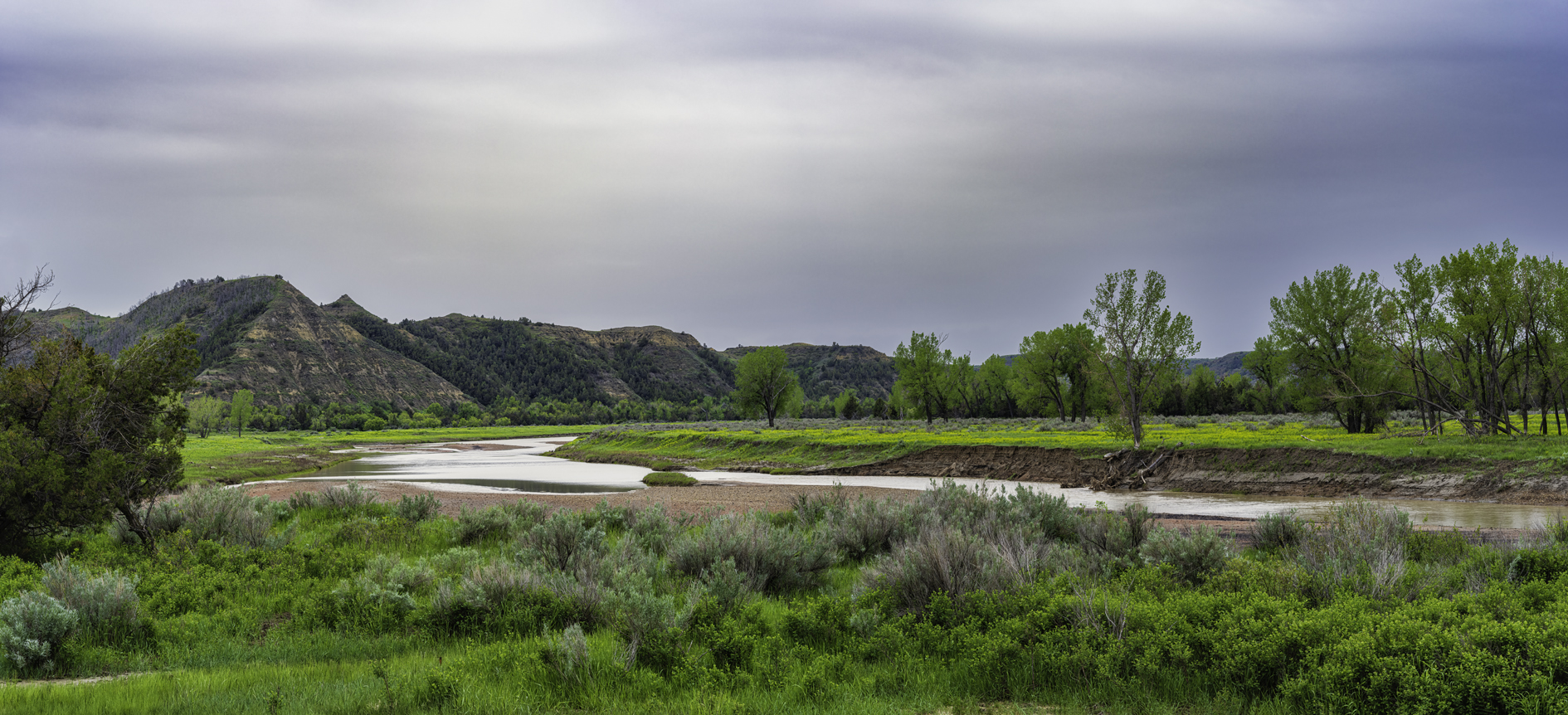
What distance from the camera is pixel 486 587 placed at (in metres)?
8.22

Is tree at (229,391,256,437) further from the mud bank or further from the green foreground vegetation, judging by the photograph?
the green foreground vegetation

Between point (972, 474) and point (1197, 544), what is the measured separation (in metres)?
30.4

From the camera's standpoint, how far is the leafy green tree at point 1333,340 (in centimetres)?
4347

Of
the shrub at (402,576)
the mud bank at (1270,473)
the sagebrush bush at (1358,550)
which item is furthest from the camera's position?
the mud bank at (1270,473)

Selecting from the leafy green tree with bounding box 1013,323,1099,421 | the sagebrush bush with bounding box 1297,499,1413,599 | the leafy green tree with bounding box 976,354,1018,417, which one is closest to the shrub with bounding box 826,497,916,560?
the sagebrush bush with bounding box 1297,499,1413,599

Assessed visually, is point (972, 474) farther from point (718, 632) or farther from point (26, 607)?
point (26, 607)

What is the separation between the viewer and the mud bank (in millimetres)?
22984

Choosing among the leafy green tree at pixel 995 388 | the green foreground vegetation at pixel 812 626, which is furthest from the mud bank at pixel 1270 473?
the leafy green tree at pixel 995 388

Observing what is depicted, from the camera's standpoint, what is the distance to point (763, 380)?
94.4 m

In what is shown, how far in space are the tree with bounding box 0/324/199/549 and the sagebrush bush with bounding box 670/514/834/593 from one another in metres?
8.44

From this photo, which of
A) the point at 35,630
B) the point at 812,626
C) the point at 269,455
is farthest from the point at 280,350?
the point at 812,626

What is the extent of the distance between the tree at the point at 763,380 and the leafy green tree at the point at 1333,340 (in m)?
55.9

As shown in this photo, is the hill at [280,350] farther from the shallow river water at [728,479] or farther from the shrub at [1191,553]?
the shrub at [1191,553]

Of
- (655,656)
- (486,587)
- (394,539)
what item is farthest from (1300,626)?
(394,539)
